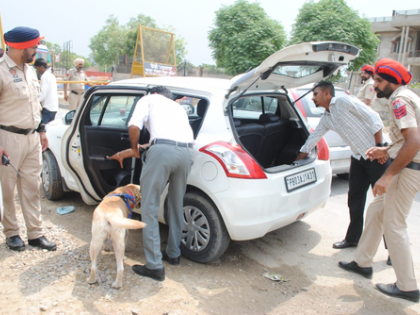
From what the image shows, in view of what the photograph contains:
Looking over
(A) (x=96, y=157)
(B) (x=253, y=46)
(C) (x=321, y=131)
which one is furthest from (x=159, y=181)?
(B) (x=253, y=46)

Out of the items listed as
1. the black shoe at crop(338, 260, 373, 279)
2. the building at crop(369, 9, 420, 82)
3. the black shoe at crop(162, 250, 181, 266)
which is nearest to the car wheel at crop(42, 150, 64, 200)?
the black shoe at crop(162, 250, 181, 266)

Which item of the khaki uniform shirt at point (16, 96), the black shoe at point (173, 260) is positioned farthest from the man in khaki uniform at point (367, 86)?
the khaki uniform shirt at point (16, 96)

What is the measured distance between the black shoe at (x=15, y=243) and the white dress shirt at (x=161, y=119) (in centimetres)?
163

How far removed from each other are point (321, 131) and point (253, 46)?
57.0ft

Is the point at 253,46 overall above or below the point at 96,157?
above

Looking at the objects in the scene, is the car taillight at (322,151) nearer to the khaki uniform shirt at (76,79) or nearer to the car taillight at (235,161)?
the car taillight at (235,161)

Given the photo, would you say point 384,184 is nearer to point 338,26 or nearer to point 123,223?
point 123,223

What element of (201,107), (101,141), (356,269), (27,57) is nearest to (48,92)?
(101,141)

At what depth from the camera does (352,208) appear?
154 inches

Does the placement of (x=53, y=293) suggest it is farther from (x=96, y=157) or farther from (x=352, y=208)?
(x=352, y=208)

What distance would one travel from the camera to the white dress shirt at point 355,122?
3.54 m

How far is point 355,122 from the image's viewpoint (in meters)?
3.58

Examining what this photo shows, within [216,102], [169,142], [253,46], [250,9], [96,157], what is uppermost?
[250,9]

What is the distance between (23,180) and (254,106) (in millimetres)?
2928
